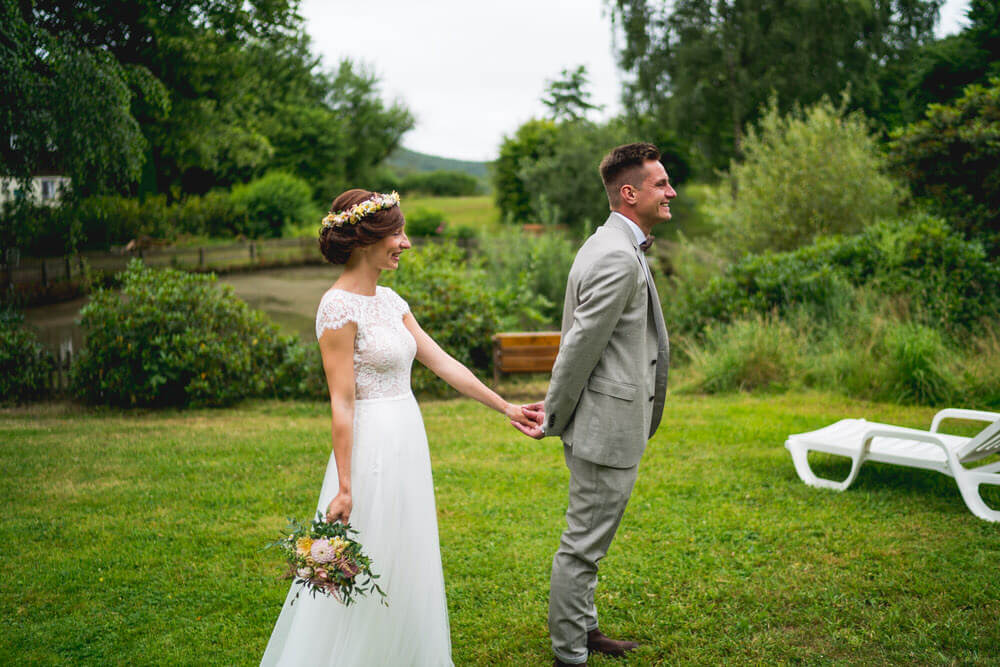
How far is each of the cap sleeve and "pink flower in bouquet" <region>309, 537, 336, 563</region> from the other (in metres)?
0.81

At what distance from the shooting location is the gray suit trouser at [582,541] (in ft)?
10.9

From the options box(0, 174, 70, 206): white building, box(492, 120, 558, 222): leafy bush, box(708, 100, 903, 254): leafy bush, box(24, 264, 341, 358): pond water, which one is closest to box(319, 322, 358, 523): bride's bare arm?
box(24, 264, 341, 358): pond water

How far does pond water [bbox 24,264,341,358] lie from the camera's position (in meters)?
10.3

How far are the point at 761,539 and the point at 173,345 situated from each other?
7.18 meters

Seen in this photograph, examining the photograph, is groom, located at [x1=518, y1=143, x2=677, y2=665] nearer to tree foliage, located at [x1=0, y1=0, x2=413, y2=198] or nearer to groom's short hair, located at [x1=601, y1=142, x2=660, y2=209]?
groom's short hair, located at [x1=601, y1=142, x2=660, y2=209]

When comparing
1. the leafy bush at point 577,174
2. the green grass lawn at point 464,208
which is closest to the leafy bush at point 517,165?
the green grass lawn at point 464,208

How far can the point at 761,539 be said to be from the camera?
516 centimetres

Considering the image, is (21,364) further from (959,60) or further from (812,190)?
(959,60)

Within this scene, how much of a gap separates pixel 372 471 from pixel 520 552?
212cm

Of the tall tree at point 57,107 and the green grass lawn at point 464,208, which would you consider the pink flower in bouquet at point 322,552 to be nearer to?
the tall tree at point 57,107

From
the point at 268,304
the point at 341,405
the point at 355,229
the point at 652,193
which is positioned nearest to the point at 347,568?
the point at 341,405

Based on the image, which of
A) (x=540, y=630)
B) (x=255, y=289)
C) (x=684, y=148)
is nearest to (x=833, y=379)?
(x=540, y=630)

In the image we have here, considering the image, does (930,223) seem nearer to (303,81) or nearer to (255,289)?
(255,289)

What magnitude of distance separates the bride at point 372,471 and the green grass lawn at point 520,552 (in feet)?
2.28
